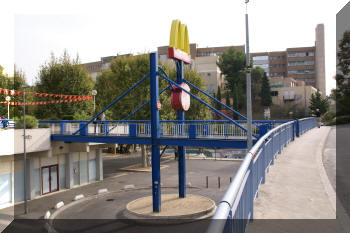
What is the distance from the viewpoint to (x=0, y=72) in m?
42.5

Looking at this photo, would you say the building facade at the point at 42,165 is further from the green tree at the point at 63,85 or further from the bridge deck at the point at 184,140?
the green tree at the point at 63,85

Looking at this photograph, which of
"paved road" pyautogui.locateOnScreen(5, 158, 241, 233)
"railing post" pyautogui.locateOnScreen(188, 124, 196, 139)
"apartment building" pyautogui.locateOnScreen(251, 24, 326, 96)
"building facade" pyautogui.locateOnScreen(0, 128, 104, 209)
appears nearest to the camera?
"railing post" pyautogui.locateOnScreen(188, 124, 196, 139)

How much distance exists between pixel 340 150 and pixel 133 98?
23.1 m

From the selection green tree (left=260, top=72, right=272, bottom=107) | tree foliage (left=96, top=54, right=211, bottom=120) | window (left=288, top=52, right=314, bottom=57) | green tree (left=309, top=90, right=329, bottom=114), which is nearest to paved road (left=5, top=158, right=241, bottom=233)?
tree foliage (left=96, top=54, right=211, bottom=120)

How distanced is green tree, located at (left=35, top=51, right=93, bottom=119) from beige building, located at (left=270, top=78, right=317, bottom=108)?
52.3 metres

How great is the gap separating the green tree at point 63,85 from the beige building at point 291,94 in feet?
171

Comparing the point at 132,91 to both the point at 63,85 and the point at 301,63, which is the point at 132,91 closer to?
the point at 63,85

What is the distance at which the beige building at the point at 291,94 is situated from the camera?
73062 mm

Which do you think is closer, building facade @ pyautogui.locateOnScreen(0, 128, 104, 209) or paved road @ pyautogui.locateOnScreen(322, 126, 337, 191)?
paved road @ pyautogui.locateOnScreen(322, 126, 337, 191)

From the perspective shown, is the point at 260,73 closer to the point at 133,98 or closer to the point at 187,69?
the point at 187,69

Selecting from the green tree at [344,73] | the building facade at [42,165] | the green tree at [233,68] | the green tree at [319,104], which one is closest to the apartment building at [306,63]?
the green tree at [233,68]

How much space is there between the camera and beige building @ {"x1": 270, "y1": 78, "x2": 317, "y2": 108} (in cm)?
7306

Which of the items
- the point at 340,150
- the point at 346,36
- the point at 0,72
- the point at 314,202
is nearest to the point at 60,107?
the point at 0,72

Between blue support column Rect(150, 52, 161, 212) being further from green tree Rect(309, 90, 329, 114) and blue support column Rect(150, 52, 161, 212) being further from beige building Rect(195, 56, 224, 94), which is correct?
beige building Rect(195, 56, 224, 94)
